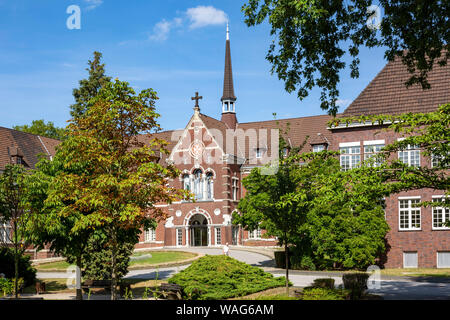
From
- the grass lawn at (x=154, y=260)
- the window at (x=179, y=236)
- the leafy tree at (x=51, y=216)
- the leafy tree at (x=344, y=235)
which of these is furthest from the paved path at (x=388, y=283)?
the window at (x=179, y=236)

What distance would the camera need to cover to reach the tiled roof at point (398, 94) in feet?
110

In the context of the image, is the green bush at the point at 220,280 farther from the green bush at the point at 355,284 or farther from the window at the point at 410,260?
the window at the point at 410,260

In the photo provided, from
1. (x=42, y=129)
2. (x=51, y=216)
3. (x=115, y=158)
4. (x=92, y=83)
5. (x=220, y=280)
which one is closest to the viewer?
(x=115, y=158)

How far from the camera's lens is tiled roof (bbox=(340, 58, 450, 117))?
110ft

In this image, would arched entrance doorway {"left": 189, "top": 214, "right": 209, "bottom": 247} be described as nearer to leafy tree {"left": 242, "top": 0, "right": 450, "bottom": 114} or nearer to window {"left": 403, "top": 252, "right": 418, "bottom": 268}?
window {"left": 403, "top": 252, "right": 418, "bottom": 268}

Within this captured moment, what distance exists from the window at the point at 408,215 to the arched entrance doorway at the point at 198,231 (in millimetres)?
24023

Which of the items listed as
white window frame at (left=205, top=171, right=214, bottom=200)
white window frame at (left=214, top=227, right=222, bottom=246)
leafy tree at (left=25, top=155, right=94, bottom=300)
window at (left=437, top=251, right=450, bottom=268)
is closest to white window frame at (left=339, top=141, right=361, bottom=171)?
window at (left=437, top=251, right=450, bottom=268)

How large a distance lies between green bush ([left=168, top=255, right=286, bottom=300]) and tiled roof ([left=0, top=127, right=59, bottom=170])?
111 ft

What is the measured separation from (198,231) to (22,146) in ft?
67.5

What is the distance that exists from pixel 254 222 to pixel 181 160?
69.3 feet

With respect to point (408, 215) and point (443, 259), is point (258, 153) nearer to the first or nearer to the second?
point (408, 215)

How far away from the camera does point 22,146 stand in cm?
5241

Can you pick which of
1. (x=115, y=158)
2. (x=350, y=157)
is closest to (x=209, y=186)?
(x=350, y=157)
